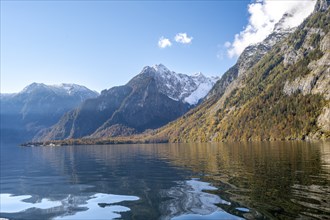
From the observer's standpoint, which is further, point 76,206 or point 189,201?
point 76,206

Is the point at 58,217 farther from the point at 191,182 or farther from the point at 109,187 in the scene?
the point at 191,182

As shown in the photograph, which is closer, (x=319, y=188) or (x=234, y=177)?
(x=319, y=188)

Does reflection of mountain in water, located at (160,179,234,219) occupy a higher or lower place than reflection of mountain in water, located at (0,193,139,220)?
higher

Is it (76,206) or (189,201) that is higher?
(189,201)

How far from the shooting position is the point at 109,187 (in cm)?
4128

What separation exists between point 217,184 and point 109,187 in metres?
14.3

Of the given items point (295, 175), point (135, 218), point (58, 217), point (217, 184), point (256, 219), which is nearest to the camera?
point (256, 219)

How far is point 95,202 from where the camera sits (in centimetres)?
3178

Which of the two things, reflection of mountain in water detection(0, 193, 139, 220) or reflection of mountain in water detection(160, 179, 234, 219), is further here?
reflection of mountain in water detection(0, 193, 139, 220)

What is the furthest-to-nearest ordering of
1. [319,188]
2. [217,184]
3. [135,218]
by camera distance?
[217,184], [319,188], [135,218]

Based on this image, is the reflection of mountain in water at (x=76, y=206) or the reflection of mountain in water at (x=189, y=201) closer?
the reflection of mountain in water at (x=189, y=201)

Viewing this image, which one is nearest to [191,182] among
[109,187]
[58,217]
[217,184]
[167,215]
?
[217,184]

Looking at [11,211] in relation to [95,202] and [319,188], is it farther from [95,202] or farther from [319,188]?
[319,188]

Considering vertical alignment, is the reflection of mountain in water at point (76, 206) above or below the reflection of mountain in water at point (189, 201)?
below
